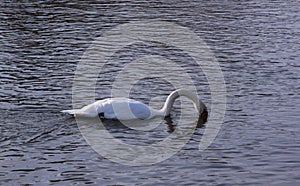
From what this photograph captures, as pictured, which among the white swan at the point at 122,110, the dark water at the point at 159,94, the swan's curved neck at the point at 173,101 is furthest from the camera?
the swan's curved neck at the point at 173,101

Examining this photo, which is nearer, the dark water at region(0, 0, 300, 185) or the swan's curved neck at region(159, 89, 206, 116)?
the dark water at region(0, 0, 300, 185)

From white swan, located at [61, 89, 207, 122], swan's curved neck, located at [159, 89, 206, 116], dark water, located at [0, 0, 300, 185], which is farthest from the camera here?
swan's curved neck, located at [159, 89, 206, 116]

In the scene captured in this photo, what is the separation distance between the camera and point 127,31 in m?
22.6

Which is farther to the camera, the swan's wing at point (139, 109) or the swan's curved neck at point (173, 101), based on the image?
the swan's curved neck at point (173, 101)

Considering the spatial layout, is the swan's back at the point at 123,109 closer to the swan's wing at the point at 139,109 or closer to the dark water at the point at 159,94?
the swan's wing at the point at 139,109

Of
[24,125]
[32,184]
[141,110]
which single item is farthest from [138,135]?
[32,184]

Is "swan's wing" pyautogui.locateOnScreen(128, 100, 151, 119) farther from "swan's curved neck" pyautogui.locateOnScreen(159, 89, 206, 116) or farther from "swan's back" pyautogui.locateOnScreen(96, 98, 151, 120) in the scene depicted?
"swan's curved neck" pyautogui.locateOnScreen(159, 89, 206, 116)

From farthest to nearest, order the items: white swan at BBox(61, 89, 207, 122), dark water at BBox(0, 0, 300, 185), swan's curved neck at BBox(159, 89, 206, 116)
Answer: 1. swan's curved neck at BBox(159, 89, 206, 116)
2. white swan at BBox(61, 89, 207, 122)
3. dark water at BBox(0, 0, 300, 185)

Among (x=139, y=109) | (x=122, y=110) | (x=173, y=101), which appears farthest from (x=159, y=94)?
(x=122, y=110)

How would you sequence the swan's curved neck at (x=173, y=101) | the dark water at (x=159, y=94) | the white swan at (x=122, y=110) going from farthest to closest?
the swan's curved neck at (x=173, y=101) < the white swan at (x=122, y=110) < the dark water at (x=159, y=94)

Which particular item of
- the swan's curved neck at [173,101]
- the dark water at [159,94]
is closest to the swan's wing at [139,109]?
the swan's curved neck at [173,101]

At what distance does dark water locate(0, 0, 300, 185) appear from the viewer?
11195 millimetres

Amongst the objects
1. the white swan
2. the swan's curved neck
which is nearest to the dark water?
the white swan

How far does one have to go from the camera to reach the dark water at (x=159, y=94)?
1120cm
